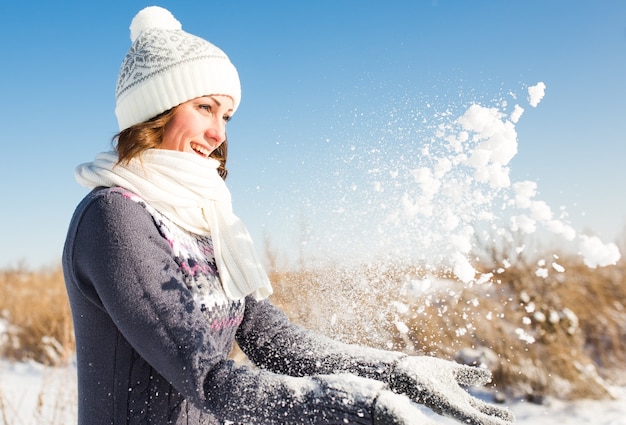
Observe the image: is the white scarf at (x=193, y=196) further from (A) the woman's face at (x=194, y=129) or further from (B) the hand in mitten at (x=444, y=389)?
(B) the hand in mitten at (x=444, y=389)

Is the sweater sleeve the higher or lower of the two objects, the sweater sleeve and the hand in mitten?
the higher

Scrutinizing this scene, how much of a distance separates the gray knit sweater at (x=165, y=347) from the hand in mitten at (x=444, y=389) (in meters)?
0.09

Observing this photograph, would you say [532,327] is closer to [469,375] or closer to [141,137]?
[469,375]

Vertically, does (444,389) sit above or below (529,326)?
below

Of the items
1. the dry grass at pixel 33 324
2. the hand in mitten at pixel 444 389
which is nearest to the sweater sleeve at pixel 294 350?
the hand in mitten at pixel 444 389

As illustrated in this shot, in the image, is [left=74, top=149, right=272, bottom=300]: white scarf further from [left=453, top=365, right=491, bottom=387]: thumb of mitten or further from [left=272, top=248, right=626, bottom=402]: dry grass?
[left=272, top=248, right=626, bottom=402]: dry grass

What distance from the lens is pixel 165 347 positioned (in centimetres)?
105

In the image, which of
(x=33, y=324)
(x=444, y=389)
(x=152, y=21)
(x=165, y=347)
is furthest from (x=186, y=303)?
(x=33, y=324)

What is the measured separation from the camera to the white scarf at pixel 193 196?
135cm

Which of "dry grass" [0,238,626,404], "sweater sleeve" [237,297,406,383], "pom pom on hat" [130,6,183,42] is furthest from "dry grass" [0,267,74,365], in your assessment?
"sweater sleeve" [237,297,406,383]

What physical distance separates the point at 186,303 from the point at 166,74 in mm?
782

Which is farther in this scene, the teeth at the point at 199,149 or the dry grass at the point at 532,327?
the dry grass at the point at 532,327

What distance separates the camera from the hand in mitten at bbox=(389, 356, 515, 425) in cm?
102

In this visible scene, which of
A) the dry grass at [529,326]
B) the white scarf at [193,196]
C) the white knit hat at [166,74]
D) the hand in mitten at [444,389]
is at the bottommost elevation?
the hand in mitten at [444,389]
